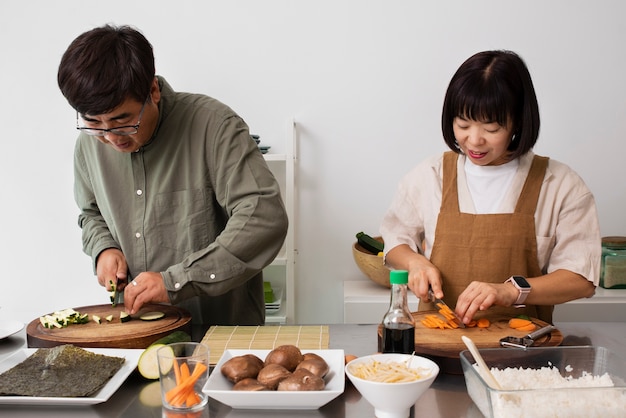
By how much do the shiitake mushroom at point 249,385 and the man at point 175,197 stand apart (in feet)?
1.99

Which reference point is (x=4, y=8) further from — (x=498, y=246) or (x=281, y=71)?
(x=498, y=246)

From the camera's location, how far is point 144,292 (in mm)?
1981

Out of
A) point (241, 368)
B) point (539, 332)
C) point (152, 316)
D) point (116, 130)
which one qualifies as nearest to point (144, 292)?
point (152, 316)

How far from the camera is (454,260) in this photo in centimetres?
212

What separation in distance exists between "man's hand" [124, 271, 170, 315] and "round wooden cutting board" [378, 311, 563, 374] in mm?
632

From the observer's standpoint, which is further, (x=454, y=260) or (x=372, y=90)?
(x=372, y=90)

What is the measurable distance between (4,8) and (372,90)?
2011 millimetres

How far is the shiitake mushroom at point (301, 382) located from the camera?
4.67ft

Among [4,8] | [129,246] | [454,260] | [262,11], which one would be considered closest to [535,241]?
[454,260]

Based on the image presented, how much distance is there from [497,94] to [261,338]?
3.01ft

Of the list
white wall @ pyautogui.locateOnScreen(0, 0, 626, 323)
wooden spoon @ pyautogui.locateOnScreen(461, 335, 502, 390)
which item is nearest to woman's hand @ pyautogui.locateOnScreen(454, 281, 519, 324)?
wooden spoon @ pyautogui.locateOnScreen(461, 335, 502, 390)

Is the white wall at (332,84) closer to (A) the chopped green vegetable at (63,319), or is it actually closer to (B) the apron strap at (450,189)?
(B) the apron strap at (450,189)

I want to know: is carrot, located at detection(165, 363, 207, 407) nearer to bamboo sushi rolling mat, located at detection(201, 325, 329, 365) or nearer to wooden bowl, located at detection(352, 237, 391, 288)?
bamboo sushi rolling mat, located at detection(201, 325, 329, 365)

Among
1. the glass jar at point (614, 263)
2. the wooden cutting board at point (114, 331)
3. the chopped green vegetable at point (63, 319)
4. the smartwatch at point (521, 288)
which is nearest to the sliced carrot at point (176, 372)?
the wooden cutting board at point (114, 331)
